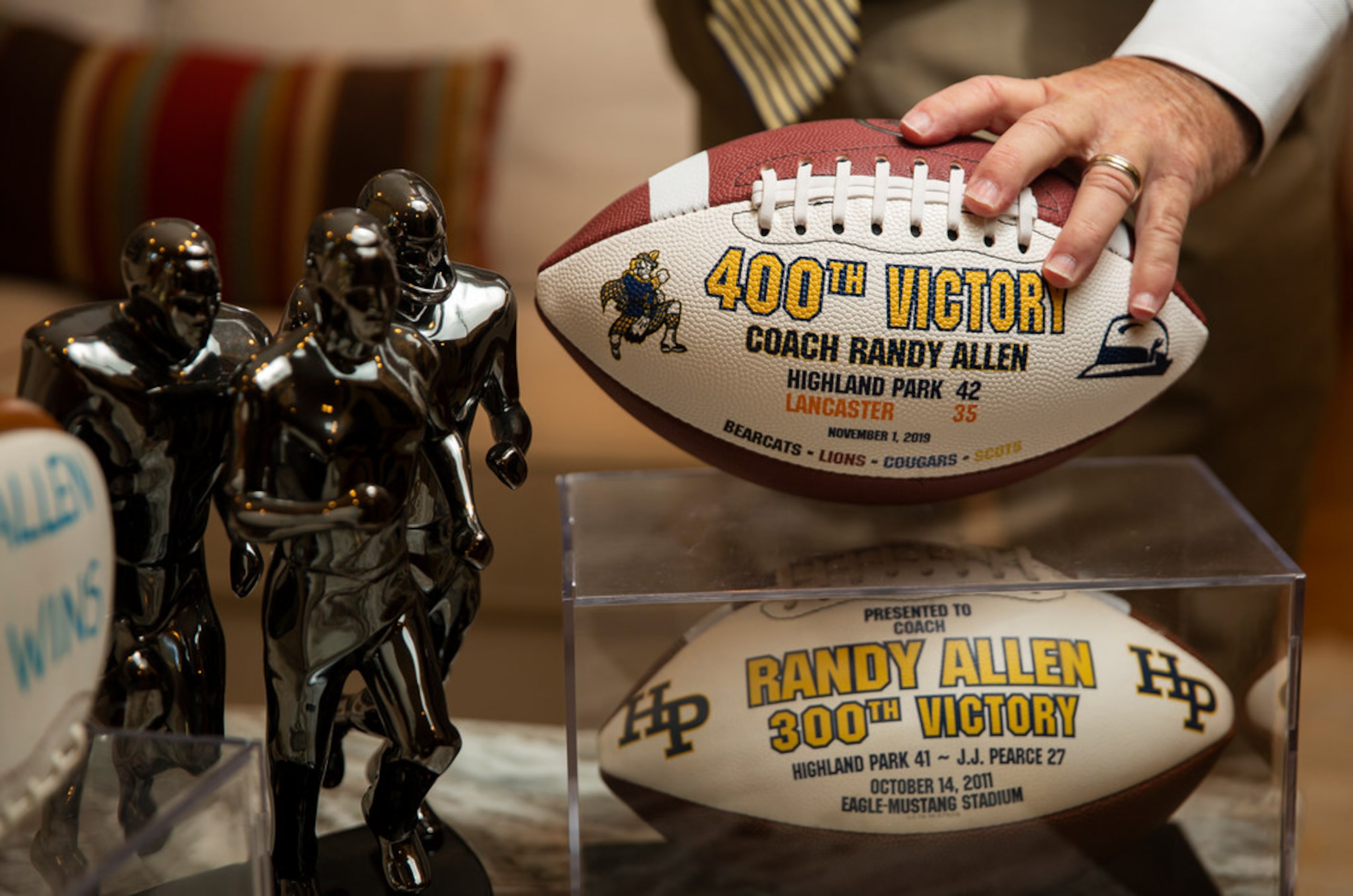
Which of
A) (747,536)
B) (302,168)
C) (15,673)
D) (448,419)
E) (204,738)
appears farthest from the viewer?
(302,168)

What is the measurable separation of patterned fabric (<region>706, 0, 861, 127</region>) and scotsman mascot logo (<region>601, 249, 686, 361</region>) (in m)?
0.36

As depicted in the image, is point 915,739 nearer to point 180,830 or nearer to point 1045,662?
point 1045,662

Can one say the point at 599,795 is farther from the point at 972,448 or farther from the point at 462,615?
the point at 972,448

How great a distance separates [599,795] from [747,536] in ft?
0.67

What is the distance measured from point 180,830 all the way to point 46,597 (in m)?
0.16

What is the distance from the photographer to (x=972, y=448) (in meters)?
0.84

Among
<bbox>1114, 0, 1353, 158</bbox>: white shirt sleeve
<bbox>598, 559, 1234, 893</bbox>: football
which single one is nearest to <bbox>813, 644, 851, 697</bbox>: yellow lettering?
<bbox>598, 559, 1234, 893</bbox>: football

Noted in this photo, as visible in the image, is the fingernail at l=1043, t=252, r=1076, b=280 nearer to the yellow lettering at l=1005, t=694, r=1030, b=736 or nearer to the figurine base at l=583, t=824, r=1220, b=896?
the yellow lettering at l=1005, t=694, r=1030, b=736

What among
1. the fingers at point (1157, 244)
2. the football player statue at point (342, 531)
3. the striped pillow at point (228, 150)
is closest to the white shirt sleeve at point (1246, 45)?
the fingers at point (1157, 244)

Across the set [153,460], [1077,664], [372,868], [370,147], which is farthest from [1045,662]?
[370,147]

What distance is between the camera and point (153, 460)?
2.26 feet

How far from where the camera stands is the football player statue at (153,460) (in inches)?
26.0

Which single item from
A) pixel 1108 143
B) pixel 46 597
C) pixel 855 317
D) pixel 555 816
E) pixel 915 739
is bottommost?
pixel 555 816

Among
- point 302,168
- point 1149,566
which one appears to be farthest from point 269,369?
point 302,168
